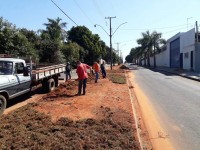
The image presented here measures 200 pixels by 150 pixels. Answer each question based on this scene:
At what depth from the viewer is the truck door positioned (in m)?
12.9

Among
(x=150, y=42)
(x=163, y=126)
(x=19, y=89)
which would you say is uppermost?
(x=150, y=42)

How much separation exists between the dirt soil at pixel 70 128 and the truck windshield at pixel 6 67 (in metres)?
1.93

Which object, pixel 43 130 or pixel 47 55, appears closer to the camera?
pixel 43 130

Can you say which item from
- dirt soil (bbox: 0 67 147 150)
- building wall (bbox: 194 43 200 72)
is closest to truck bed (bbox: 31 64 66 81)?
dirt soil (bbox: 0 67 147 150)

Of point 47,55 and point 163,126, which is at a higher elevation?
point 47,55

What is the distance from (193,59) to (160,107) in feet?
112

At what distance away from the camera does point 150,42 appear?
77.7 m

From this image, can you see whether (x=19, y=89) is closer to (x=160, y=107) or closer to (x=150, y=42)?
(x=160, y=107)

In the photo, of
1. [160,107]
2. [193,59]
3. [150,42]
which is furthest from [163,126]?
[150,42]

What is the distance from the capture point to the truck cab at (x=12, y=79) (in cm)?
1139

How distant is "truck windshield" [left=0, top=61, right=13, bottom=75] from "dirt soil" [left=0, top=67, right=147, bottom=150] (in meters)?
1.93

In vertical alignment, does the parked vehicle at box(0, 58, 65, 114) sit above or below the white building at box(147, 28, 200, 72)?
below

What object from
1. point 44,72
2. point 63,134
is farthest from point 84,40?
point 63,134

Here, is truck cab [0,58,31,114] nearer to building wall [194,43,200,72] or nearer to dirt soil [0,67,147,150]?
dirt soil [0,67,147,150]
